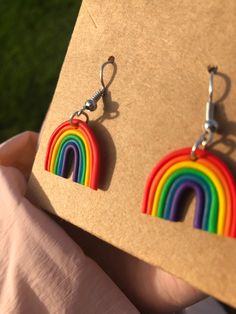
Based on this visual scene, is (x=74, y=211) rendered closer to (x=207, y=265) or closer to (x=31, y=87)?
(x=207, y=265)

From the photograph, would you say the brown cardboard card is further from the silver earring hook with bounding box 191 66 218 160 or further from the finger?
the finger

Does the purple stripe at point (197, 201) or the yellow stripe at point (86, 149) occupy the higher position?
the yellow stripe at point (86, 149)

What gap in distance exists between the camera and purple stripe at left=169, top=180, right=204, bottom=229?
0.41m

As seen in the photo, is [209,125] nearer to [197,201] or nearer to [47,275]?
[197,201]

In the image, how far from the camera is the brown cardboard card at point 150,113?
0.42 m

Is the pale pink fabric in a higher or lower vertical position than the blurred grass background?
lower

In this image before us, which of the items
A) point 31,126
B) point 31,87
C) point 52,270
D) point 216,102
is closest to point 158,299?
point 52,270

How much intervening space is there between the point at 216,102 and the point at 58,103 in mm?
226

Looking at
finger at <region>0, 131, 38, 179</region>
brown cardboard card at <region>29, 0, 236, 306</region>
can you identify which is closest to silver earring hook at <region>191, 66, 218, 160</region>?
brown cardboard card at <region>29, 0, 236, 306</region>

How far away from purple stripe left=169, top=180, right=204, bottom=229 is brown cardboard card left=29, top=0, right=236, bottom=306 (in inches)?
0.5

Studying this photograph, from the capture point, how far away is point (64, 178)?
537mm

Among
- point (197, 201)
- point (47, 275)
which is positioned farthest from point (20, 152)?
point (197, 201)

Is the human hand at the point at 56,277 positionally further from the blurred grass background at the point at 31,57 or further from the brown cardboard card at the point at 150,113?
the blurred grass background at the point at 31,57

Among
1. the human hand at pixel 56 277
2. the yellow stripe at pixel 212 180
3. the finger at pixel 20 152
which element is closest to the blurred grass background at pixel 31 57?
the finger at pixel 20 152
